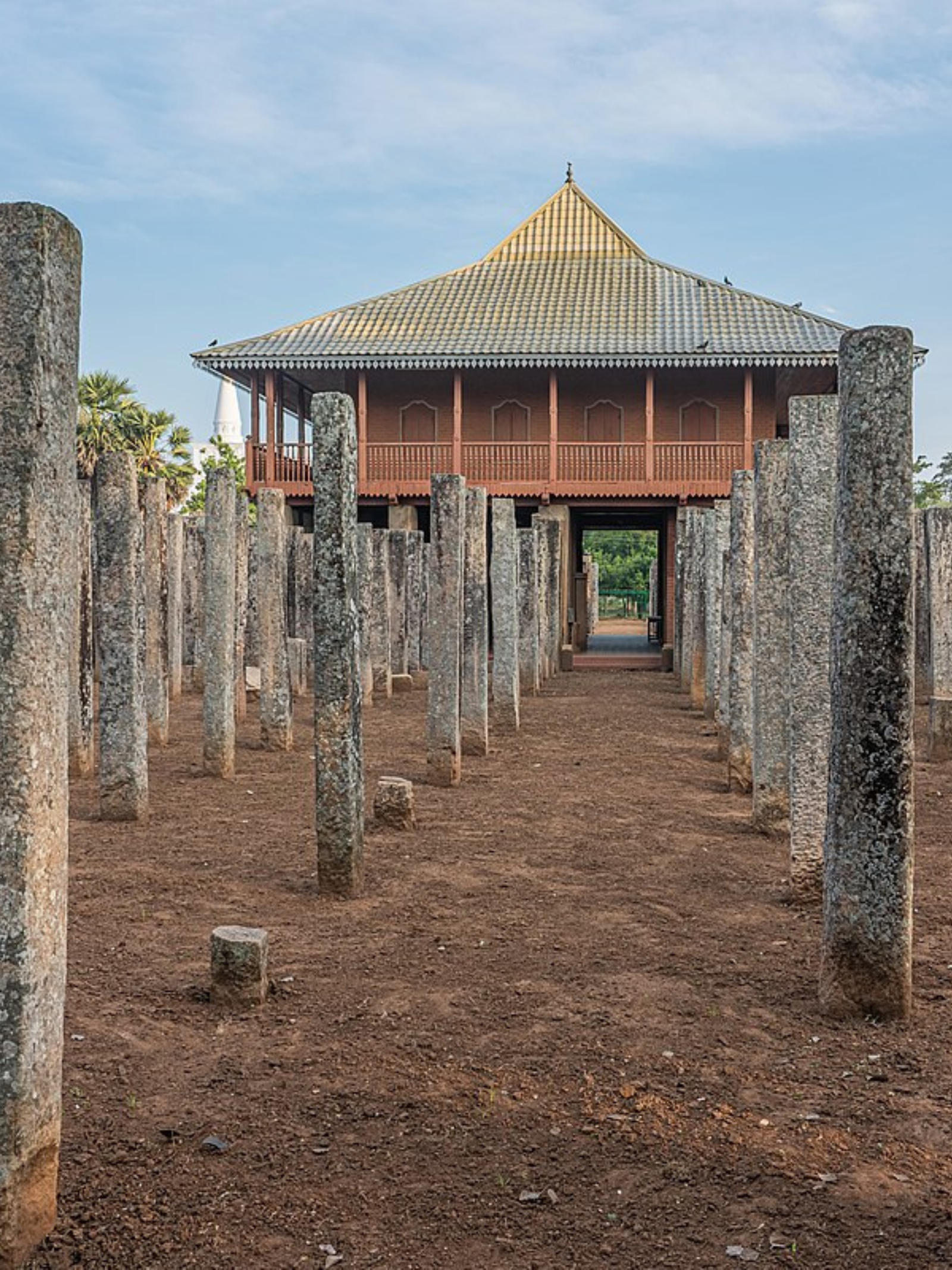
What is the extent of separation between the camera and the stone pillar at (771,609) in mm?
7176

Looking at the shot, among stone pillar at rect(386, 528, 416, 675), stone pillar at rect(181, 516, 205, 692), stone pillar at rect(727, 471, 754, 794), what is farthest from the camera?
stone pillar at rect(386, 528, 416, 675)

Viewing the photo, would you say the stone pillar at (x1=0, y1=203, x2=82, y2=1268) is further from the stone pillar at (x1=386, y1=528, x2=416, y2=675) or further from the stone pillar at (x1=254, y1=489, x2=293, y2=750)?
the stone pillar at (x1=386, y1=528, x2=416, y2=675)

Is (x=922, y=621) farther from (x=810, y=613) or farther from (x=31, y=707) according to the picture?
(x=31, y=707)

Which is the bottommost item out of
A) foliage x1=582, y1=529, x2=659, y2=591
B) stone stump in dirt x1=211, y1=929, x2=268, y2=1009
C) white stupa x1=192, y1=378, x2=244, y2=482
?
stone stump in dirt x1=211, y1=929, x2=268, y2=1009

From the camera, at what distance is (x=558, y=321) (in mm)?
25312

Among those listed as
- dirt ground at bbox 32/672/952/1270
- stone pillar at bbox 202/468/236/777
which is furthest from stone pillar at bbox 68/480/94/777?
dirt ground at bbox 32/672/952/1270

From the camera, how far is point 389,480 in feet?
80.2

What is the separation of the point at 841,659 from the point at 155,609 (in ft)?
21.7

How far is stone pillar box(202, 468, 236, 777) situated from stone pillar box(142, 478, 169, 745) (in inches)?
23.1

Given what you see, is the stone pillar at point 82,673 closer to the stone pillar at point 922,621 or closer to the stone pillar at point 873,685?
the stone pillar at point 873,685

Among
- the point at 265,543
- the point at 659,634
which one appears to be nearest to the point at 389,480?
the point at 659,634

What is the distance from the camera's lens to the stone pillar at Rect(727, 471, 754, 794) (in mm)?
8758

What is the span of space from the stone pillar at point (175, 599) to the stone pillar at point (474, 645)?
4.48m

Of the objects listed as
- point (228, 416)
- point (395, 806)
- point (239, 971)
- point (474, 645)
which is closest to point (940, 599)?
point (474, 645)
